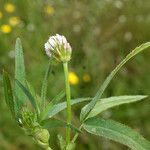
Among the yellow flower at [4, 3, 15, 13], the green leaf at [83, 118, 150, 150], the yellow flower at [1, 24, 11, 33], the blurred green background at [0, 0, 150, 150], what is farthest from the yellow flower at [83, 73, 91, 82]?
the green leaf at [83, 118, 150, 150]

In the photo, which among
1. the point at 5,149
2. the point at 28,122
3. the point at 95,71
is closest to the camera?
the point at 28,122

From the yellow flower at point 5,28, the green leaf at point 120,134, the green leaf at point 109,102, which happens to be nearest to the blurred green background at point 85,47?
the yellow flower at point 5,28

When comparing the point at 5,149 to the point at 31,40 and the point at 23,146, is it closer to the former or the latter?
the point at 23,146

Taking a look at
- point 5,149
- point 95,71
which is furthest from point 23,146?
point 95,71

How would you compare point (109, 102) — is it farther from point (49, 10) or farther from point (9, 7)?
point (9, 7)

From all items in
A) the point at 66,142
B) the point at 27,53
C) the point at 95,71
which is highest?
the point at 27,53

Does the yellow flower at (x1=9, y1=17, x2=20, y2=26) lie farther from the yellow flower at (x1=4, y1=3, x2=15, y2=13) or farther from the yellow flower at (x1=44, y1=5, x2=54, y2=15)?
the yellow flower at (x1=44, y1=5, x2=54, y2=15)
